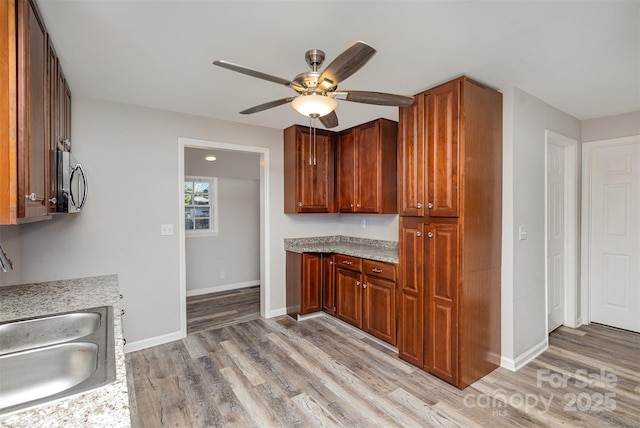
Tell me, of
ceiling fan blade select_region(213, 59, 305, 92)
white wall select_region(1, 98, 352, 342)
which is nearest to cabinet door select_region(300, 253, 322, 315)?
white wall select_region(1, 98, 352, 342)

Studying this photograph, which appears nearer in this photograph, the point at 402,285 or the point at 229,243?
the point at 402,285

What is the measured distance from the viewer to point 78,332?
62.0 inches

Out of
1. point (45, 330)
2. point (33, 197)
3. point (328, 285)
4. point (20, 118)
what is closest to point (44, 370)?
point (45, 330)

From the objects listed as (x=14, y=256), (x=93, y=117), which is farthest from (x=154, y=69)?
(x=14, y=256)

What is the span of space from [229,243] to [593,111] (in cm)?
504

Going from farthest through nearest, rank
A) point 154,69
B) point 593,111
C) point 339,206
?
1. point 339,206
2. point 593,111
3. point 154,69

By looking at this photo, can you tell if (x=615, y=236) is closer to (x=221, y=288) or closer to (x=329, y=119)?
(x=329, y=119)

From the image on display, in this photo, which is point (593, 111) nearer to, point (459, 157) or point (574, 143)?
point (574, 143)

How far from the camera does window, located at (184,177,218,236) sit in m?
5.02

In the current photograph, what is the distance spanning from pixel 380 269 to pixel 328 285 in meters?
0.92

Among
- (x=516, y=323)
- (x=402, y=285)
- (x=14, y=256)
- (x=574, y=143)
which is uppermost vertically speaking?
(x=574, y=143)

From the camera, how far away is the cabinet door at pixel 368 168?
3504mm

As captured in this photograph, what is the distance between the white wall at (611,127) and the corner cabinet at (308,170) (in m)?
2.90

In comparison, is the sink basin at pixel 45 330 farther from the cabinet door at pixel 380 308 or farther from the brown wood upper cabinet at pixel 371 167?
the brown wood upper cabinet at pixel 371 167
